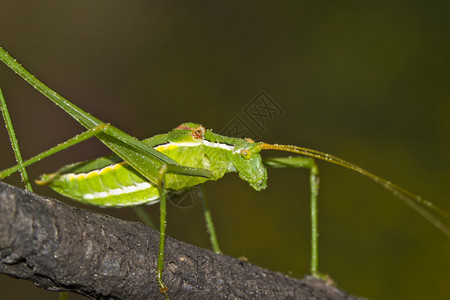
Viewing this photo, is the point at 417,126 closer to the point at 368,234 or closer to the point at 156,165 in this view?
the point at 368,234

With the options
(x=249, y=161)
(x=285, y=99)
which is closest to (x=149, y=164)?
(x=249, y=161)

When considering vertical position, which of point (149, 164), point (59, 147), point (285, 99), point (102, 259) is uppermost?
point (285, 99)

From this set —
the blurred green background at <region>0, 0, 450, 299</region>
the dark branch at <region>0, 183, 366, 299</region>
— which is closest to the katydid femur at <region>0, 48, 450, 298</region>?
the dark branch at <region>0, 183, 366, 299</region>

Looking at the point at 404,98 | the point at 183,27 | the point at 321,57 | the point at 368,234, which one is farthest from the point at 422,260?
the point at 183,27

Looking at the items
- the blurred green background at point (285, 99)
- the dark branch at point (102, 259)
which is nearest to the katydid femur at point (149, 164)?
the dark branch at point (102, 259)

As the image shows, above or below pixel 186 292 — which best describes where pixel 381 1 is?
above

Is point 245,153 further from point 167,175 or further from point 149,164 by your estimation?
point 149,164

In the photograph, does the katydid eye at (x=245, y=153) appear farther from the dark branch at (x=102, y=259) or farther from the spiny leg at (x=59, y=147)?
the spiny leg at (x=59, y=147)
